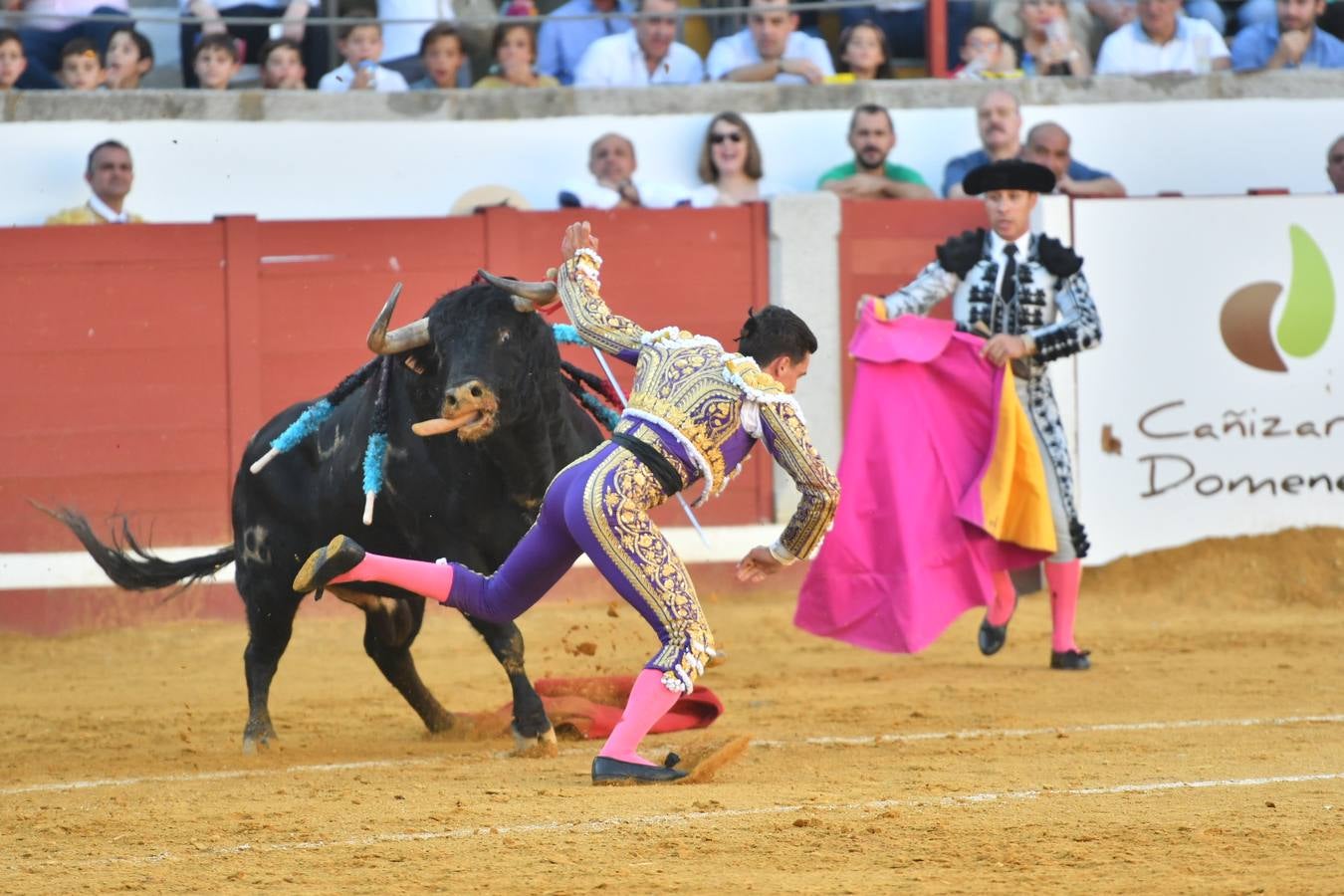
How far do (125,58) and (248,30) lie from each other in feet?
2.64

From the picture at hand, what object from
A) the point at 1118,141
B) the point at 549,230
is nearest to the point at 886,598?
the point at 549,230

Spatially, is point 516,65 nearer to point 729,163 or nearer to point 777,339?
point 729,163

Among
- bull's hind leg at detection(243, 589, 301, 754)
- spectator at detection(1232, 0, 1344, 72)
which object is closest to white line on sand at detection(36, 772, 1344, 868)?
bull's hind leg at detection(243, 589, 301, 754)

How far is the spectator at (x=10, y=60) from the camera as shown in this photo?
29.6 feet

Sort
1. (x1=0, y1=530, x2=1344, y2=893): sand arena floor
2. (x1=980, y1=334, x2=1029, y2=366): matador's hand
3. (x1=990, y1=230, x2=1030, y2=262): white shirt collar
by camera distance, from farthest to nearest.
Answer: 1. (x1=990, y1=230, x2=1030, y2=262): white shirt collar
2. (x1=980, y1=334, x2=1029, y2=366): matador's hand
3. (x1=0, y1=530, x2=1344, y2=893): sand arena floor

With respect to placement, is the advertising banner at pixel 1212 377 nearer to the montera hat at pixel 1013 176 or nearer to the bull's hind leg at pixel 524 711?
the montera hat at pixel 1013 176

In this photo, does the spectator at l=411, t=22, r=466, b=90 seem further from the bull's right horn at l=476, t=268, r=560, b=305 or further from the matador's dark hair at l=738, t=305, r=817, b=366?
the matador's dark hair at l=738, t=305, r=817, b=366

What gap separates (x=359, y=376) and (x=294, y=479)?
0.36 metres

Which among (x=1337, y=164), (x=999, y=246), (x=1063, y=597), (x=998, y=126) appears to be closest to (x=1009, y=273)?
(x=999, y=246)

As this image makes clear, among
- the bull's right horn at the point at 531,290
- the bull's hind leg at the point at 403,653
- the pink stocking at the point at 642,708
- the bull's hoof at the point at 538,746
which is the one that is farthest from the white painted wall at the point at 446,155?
the pink stocking at the point at 642,708

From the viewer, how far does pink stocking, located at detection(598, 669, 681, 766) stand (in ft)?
14.6

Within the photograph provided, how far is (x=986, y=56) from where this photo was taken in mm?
9867

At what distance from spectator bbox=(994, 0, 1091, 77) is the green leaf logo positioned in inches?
61.3

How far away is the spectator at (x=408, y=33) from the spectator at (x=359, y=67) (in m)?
0.13
